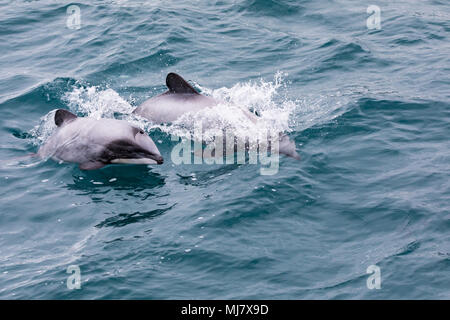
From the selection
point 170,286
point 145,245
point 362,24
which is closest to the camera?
point 170,286

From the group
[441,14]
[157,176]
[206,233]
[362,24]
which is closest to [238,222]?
[206,233]

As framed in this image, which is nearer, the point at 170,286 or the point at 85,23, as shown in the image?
the point at 170,286

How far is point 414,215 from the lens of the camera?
11391 millimetres

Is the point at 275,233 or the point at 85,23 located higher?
the point at 85,23

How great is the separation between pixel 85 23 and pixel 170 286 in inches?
590

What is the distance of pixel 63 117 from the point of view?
47.5 ft

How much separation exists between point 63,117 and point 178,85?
2.50 m

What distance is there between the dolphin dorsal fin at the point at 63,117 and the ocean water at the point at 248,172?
968 mm

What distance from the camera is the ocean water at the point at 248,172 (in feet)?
33.7

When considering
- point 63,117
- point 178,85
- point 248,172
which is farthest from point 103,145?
point 248,172

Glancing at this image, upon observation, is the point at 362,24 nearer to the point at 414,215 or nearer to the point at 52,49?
the point at 52,49

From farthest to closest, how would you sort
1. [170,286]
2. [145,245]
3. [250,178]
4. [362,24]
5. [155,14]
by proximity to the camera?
[155,14]
[362,24]
[250,178]
[145,245]
[170,286]

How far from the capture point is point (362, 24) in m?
21.4

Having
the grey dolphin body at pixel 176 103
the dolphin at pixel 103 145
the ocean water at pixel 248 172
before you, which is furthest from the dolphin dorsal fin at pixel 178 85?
the dolphin at pixel 103 145
